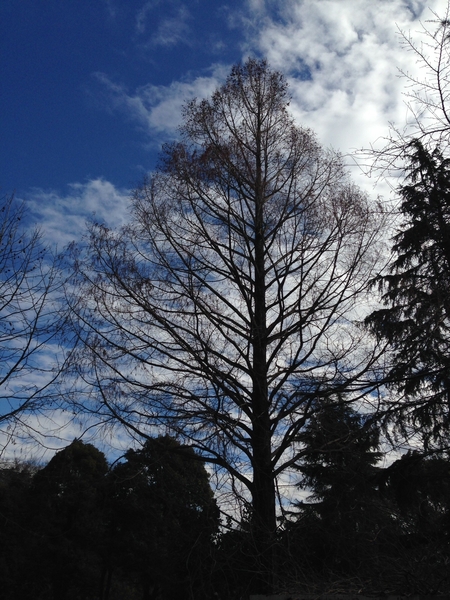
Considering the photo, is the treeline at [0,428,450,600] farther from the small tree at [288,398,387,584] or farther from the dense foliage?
the dense foliage

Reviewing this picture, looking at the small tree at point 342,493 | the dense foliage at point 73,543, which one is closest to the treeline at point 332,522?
the small tree at point 342,493

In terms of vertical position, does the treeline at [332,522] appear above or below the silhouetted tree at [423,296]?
below

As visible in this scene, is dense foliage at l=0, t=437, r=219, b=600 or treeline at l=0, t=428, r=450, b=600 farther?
dense foliage at l=0, t=437, r=219, b=600

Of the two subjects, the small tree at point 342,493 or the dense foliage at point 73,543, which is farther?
the dense foliage at point 73,543

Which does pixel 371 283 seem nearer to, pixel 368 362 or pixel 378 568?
pixel 368 362

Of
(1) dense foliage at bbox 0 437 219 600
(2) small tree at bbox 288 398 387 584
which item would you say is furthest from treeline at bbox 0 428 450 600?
(1) dense foliage at bbox 0 437 219 600

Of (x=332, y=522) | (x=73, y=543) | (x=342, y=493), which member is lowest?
(x=332, y=522)

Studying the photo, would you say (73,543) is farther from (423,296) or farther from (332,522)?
(423,296)

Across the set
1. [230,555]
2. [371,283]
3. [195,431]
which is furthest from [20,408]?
[371,283]

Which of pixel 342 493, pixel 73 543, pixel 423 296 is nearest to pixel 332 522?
pixel 342 493

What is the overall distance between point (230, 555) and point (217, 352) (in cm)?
250

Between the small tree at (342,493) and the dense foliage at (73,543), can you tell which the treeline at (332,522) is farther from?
the dense foliage at (73,543)

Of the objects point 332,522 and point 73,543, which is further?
point 73,543

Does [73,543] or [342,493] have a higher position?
[73,543]
